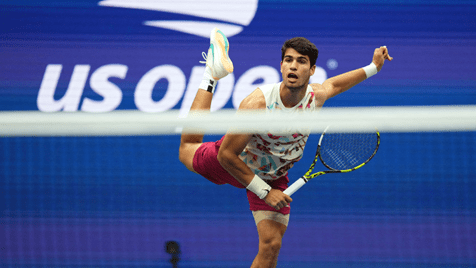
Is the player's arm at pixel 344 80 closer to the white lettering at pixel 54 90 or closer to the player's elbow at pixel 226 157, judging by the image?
the player's elbow at pixel 226 157

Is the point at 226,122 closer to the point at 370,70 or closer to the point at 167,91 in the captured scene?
the point at 370,70

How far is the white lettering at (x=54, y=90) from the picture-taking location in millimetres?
4113

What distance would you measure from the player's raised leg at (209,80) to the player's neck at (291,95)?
1.68ft

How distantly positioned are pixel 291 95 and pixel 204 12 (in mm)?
2052

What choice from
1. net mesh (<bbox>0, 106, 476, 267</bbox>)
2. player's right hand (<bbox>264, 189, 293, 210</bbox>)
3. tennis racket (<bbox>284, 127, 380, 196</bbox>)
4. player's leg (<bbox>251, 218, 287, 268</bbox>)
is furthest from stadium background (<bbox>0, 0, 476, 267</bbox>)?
player's right hand (<bbox>264, 189, 293, 210</bbox>)

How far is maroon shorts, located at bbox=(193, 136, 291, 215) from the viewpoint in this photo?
2.69 meters

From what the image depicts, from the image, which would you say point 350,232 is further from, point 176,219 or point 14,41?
point 14,41

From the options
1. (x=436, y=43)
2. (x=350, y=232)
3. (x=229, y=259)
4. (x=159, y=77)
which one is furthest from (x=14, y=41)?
(x=436, y=43)

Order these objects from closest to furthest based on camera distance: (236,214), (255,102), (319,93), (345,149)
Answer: (255,102)
(319,93)
(345,149)
(236,214)

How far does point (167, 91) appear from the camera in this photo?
4109 millimetres

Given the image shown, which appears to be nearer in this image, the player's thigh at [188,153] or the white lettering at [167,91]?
the player's thigh at [188,153]

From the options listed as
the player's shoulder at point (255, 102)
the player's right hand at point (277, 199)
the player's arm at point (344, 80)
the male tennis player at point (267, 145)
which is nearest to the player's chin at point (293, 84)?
the male tennis player at point (267, 145)

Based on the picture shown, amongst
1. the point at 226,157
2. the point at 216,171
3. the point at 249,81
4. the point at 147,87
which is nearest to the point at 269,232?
the point at 216,171

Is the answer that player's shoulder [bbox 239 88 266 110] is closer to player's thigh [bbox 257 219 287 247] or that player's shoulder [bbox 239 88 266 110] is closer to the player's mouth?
the player's mouth
